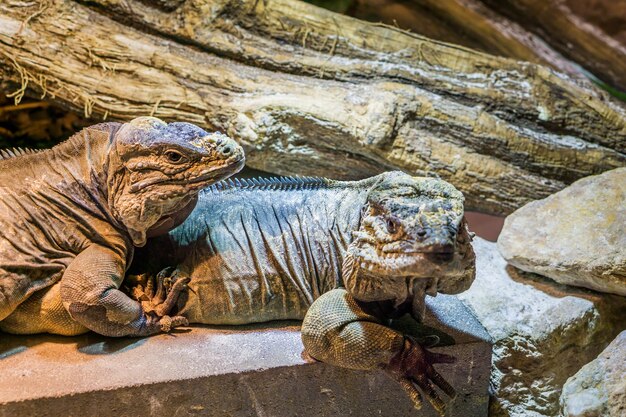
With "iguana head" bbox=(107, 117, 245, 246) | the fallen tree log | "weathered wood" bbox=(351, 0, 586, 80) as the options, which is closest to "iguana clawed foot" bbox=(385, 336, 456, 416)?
"iguana head" bbox=(107, 117, 245, 246)

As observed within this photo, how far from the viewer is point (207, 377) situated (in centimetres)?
270

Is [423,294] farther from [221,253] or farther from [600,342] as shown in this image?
[600,342]

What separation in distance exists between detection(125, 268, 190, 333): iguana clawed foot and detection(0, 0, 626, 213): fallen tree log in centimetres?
126

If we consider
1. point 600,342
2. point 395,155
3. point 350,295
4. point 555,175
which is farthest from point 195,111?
point 600,342

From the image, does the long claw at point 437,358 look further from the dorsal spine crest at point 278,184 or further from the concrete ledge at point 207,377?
the dorsal spine crest at point 278,184

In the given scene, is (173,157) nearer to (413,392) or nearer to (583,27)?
(413,392)

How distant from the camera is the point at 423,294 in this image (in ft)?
9.07

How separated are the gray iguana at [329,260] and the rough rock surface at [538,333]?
2.62 feet

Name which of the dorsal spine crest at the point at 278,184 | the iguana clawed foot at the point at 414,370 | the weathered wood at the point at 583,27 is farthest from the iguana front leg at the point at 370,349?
the weathered wood at the point at 583,27

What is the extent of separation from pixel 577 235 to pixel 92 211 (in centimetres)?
262

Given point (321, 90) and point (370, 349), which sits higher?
point (321, 90)

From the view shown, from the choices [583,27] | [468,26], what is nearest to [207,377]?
[468,26]

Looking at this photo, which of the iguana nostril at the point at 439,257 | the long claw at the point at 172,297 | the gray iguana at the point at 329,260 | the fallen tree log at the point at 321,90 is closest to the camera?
the iguana nostril at the point at 439,257

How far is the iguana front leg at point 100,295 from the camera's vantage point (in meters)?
2.64
